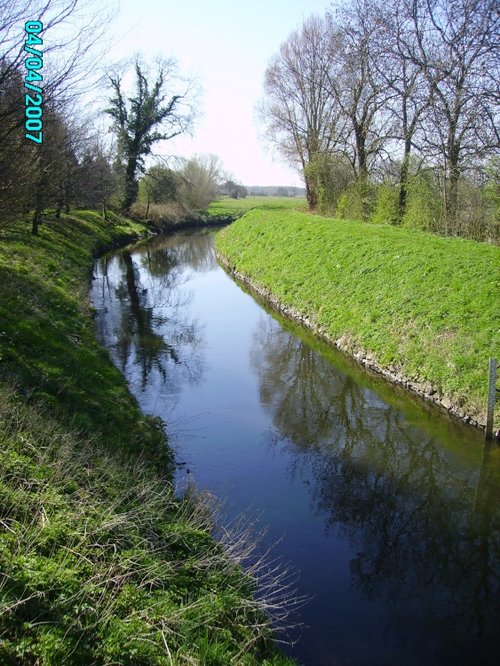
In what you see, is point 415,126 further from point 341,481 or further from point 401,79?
point 341,481

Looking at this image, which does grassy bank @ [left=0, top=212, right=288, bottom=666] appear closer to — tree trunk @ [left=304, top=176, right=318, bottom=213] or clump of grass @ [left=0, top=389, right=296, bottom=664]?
clump of grass @ [left=0, top=389, right=296, bottom=664]

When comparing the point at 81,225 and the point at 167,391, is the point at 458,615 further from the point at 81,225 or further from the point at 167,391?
the point at 81,225

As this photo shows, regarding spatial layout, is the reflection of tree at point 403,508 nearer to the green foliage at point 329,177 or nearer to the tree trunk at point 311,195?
the green foliage at point 329,177

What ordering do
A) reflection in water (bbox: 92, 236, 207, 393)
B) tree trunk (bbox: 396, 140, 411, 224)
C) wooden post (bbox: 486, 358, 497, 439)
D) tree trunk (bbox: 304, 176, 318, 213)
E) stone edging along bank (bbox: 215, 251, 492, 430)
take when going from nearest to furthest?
wooden post (bbox: 486, 358, 497, 439)
stone edging along bank (bbox: 215, 251, 492, 430)
reflection in water (bbox: 92, 236, 207, 393)
tree trunk (bbox: 396, 140, 411, 224)
tree trunk (bbox: 304, 176, 318, 213)

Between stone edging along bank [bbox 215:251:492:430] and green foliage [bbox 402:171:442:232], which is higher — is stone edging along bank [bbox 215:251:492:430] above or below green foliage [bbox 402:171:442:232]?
below

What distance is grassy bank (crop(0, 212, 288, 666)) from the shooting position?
372 cm

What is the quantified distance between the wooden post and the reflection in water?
6387 millimetres

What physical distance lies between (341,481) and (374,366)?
5075 millimetres

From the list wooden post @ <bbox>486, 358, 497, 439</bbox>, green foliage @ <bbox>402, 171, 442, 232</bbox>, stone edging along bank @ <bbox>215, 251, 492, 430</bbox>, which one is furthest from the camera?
green foliage @ <bbox>402, 171, 442, 232</bbox>

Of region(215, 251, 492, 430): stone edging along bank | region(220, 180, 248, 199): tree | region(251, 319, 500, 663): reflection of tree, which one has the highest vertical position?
region(220, 180, 248, 199): tree

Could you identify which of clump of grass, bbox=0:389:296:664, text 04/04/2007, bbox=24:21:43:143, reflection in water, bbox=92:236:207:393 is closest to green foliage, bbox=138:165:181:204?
reflection in water, bbox=92:236:207:393

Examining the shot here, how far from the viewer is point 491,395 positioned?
905 centimetres

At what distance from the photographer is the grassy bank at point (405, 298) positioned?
35.5ft

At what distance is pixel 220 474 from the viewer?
27.3ft
